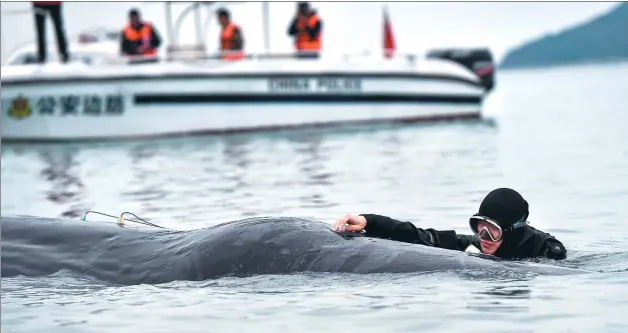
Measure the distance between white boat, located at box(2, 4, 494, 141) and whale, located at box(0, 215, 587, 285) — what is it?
1702 cm

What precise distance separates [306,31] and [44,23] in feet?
19.4

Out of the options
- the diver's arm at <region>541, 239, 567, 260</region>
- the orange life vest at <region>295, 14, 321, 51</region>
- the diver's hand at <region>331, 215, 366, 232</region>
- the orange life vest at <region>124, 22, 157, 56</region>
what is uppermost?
the orange life vest at <region>124, 22, 157, 56</region>

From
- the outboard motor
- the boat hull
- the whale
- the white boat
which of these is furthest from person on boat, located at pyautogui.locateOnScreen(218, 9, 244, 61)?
the whale

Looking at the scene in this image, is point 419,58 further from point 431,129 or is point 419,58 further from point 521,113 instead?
point 521,113

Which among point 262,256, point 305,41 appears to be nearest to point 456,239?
point 262,256

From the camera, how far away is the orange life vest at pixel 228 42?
90.1 feet

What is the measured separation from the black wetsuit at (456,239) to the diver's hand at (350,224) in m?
0.08

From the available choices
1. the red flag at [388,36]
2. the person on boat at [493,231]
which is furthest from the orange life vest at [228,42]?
the person on boat at [493,231]

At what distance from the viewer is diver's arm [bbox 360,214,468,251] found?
28.6 ft

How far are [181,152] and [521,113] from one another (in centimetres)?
1849

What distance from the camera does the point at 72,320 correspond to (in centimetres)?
805

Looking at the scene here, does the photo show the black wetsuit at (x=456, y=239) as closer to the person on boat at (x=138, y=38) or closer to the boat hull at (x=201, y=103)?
the boat hull at (x=201, y=103)

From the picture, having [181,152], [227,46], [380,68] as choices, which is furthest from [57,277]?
[380,68]

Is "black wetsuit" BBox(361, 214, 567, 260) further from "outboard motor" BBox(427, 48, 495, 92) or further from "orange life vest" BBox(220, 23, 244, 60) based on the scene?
"outboard motor" BBox(427, 48, 495, 92)
